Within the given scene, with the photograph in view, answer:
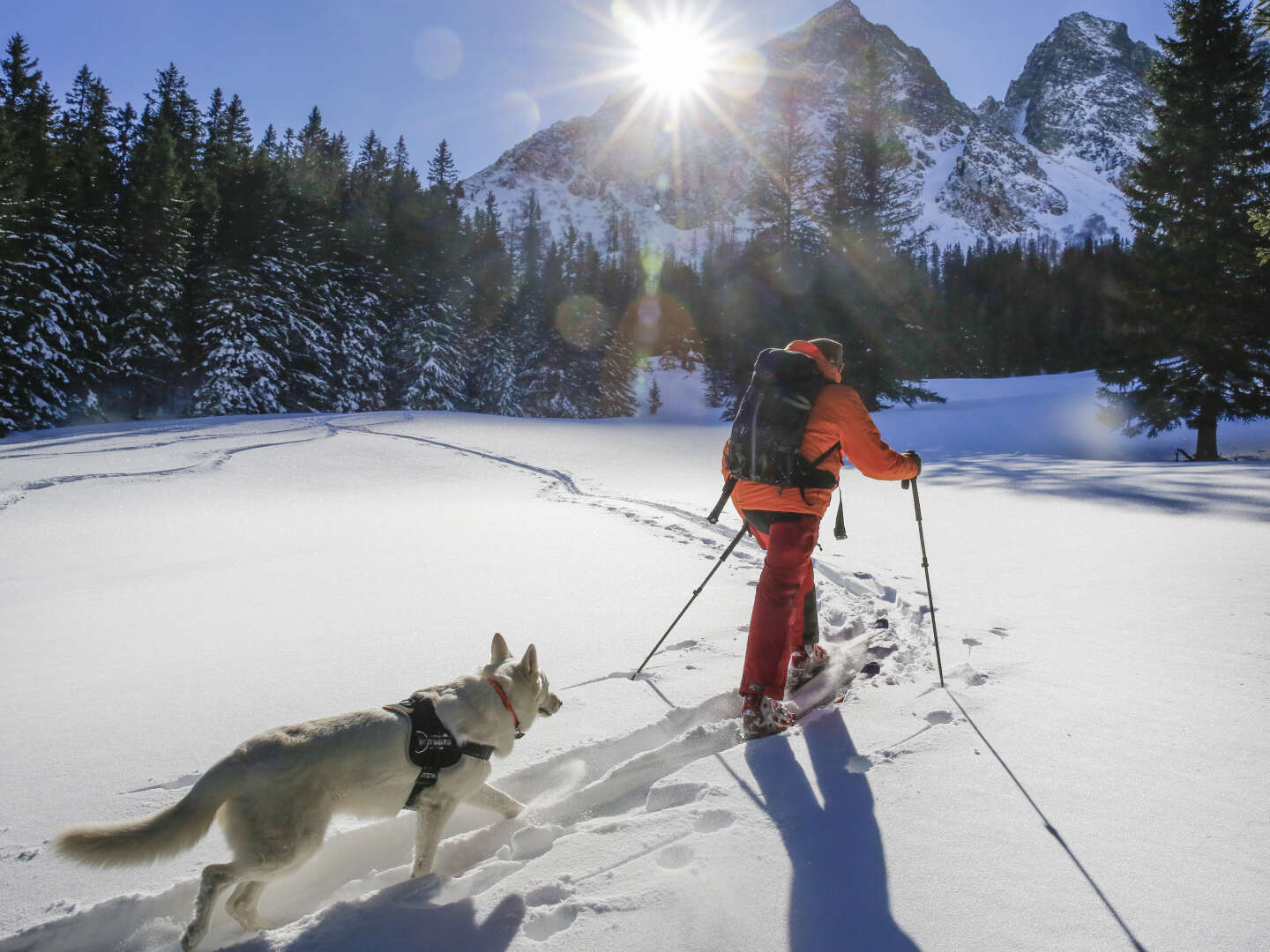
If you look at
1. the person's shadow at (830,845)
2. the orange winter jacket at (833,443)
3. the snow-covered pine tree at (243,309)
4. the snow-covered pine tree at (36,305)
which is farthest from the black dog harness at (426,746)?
the snow-covered pine tree at (243,309)

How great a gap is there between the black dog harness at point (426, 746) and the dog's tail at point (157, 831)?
1.72 ft

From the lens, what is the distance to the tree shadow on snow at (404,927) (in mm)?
1875

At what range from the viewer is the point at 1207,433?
15.8 metres

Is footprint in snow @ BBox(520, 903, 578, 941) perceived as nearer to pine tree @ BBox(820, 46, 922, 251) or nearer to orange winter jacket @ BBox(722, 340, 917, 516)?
orange winter jacket @ BBox(722, 340, 917, 516)

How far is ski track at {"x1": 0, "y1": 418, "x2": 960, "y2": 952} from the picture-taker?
198 cm

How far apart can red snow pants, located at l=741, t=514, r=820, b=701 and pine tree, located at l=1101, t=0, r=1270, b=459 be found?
18145mm

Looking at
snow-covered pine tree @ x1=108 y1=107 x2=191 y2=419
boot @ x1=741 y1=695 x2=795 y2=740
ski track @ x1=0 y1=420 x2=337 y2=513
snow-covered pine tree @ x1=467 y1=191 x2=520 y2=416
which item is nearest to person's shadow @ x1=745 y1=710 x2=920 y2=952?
boot @ x1=741 y1=695 x2=795 y2=740

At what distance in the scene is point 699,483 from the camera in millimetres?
12719

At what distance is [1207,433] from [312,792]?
20.9 m

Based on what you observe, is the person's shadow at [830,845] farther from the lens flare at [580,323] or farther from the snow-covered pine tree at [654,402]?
the snow-covered pine tree at [654,402]

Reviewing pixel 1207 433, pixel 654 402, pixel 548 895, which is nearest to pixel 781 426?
pixel 548 895

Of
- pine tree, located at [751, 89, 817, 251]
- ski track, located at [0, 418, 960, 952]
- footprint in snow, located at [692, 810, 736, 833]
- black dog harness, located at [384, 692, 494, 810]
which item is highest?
pine tree, located at [751, 89, 817, 251]

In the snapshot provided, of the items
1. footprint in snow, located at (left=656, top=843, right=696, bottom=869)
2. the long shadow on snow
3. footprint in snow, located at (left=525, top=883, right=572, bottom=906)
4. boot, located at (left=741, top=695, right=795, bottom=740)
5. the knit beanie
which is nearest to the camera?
footprint in snow, located at (left=525, top=883, right=572, bottom=906)

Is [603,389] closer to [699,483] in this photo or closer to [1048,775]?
[699,483]
